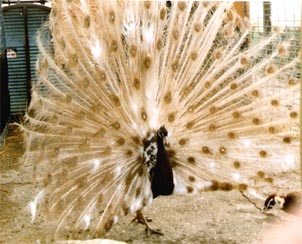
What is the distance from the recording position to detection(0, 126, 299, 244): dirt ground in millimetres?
3369

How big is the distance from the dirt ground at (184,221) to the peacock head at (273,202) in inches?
2.3

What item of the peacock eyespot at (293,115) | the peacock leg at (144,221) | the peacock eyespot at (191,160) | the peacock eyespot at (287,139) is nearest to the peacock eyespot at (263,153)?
the peacock eyespot at (287,139)

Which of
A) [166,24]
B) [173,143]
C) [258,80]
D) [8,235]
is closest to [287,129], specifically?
[258,80]

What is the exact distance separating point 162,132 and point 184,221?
0.75 metres

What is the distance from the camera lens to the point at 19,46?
6.93 meters

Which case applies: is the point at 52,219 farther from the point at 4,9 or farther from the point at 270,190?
the point at 4,9

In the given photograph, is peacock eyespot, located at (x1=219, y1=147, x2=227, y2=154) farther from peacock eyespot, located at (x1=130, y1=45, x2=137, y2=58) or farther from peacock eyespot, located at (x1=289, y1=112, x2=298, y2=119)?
peacock eyespot, located at (x1=130, y1=45, x2=137, y2=58)

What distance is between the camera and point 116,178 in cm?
319

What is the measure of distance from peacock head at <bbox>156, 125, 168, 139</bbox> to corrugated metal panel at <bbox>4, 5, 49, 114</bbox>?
4027mm

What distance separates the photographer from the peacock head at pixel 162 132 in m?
3.21

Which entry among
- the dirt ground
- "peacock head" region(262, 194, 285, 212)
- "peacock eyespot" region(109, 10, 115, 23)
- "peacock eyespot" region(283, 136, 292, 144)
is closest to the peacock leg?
the dirt ground

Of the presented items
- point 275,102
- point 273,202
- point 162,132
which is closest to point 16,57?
point 162,132

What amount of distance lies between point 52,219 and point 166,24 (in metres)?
1.33

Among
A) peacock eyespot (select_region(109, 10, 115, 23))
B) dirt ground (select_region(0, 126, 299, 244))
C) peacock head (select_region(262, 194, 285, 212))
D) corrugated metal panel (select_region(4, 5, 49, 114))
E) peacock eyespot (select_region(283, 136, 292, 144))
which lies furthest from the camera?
corrugated metal panel (select_region(4, 5, 49, 114))
